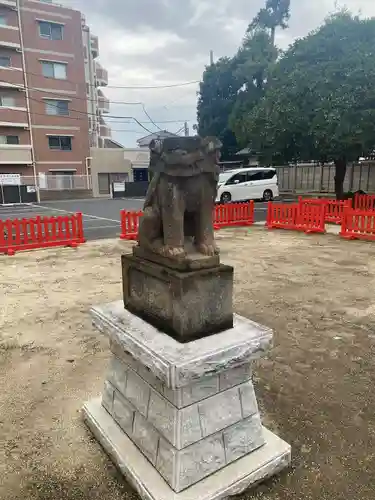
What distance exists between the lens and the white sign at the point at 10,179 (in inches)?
929

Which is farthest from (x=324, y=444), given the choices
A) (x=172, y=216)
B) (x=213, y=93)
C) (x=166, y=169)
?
(x=213, y=93)

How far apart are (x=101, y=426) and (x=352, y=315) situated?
338 cm

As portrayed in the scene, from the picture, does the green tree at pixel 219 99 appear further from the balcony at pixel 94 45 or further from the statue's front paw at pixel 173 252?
the statue's front paw at pixel 173 252

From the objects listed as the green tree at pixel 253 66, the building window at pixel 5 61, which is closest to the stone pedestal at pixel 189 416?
the green tree at pixel 253 66

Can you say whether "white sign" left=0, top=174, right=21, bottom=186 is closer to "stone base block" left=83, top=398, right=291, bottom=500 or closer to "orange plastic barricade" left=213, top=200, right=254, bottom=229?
"orange plastic barricade" left=213, top=200, right=254, bottom=229

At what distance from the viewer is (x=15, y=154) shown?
25312 millimetres

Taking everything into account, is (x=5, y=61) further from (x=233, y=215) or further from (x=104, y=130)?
(x=233, y=215)

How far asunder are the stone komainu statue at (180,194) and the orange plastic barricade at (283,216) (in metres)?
9.22

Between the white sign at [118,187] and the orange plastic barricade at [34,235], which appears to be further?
the white sign at [118,187]

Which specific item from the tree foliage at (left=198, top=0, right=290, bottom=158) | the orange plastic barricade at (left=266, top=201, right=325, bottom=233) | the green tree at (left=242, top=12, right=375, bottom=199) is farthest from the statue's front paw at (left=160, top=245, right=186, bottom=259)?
the tree foliage at (left=198, top=0, right=290, bottom=158)

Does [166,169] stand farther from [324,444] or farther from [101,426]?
[324,444]

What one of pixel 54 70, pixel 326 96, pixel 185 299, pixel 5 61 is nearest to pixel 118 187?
pixel 54 70

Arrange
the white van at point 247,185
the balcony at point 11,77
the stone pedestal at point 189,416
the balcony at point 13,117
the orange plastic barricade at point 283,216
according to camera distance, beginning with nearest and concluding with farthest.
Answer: the stone pedestal at point 189,416
the orange plastic barricade at point 283,216
the white van at point 247,185
the balcony at point 11,77
the balcony at point 13,117

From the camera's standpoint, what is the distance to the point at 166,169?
2.06 m
